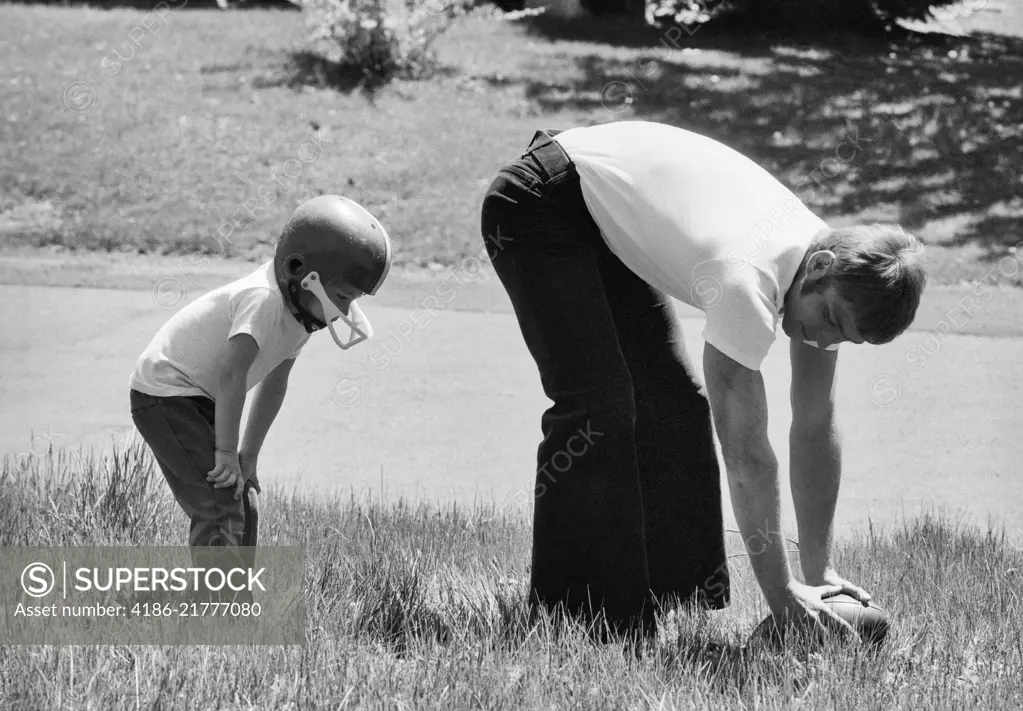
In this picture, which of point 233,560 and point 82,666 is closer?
point 82,666

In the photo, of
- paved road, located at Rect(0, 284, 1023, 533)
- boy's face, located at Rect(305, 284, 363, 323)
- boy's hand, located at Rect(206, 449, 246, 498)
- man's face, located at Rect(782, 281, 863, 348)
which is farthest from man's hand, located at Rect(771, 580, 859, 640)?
paved road, located at Rect(0, 284, 1023, 533)

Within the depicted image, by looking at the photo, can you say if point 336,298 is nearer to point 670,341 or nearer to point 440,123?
point 670,341

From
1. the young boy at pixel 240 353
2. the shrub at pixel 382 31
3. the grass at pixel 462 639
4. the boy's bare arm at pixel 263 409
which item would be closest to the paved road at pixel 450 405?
the grass at pixel 462 639

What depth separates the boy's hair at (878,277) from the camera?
259 cm

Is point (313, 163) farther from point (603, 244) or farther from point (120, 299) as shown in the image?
point (603, 244)

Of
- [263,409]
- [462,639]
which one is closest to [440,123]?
[263,409]

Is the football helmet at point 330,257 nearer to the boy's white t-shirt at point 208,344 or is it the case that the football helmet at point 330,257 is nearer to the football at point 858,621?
the boy's white t-shirt at point 208,344

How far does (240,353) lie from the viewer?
10.1 ft

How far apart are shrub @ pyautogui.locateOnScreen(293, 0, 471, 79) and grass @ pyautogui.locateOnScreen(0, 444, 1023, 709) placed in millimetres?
8787

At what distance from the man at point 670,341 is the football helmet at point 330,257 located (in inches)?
11.8

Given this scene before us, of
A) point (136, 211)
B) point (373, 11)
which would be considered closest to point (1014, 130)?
point (373, 11)

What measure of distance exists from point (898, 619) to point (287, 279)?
1.86m

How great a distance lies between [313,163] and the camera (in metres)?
10.5

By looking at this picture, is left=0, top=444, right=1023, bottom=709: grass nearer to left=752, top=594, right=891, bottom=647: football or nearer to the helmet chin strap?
left=752, top=594, right=891, bottom=647: football
